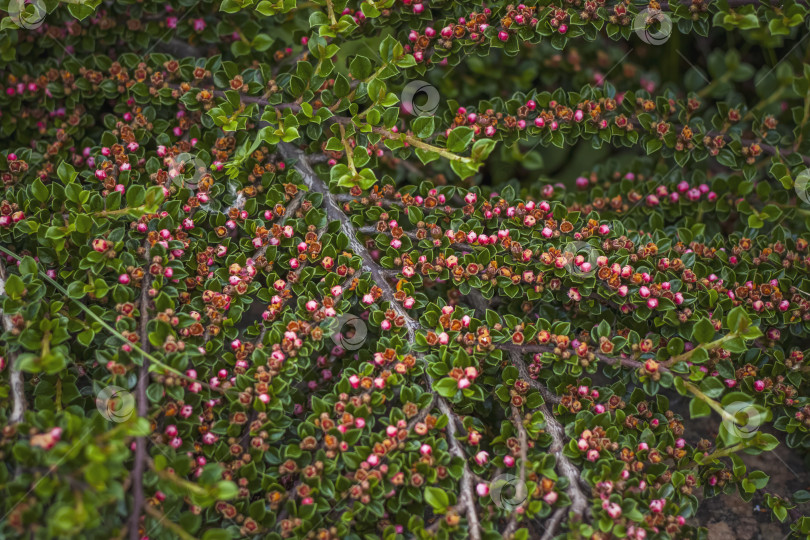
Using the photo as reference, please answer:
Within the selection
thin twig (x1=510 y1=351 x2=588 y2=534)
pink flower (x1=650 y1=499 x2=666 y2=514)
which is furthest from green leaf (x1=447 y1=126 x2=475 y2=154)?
pink flower (x1=650 y1=499 x2=666 y2=514)

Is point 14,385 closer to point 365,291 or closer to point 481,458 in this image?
point 365,291

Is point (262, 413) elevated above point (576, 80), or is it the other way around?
point (576, 80)

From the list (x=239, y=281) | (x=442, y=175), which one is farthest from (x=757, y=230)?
(x=239, y=281)

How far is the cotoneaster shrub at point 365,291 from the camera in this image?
1.68m

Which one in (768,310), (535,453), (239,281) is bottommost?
(535,453)

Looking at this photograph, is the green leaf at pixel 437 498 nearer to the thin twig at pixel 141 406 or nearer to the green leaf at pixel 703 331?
the thin twig at pixel 141 406

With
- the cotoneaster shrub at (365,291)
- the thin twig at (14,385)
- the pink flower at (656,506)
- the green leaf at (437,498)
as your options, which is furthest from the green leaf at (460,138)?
the thin twig at (14,385)

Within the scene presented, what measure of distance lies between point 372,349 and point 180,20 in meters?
1.53

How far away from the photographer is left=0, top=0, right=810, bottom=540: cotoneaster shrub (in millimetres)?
1678

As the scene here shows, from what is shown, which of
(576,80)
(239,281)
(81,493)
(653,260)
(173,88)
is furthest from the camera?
(576,80)

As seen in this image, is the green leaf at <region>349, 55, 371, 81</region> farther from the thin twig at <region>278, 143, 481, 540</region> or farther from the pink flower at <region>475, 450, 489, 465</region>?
the pink flower at <region>475, 450, 489, 465</region>

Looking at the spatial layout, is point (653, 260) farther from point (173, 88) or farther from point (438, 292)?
point (173, 88)

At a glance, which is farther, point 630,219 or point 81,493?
point 630,219

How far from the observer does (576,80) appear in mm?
2842
